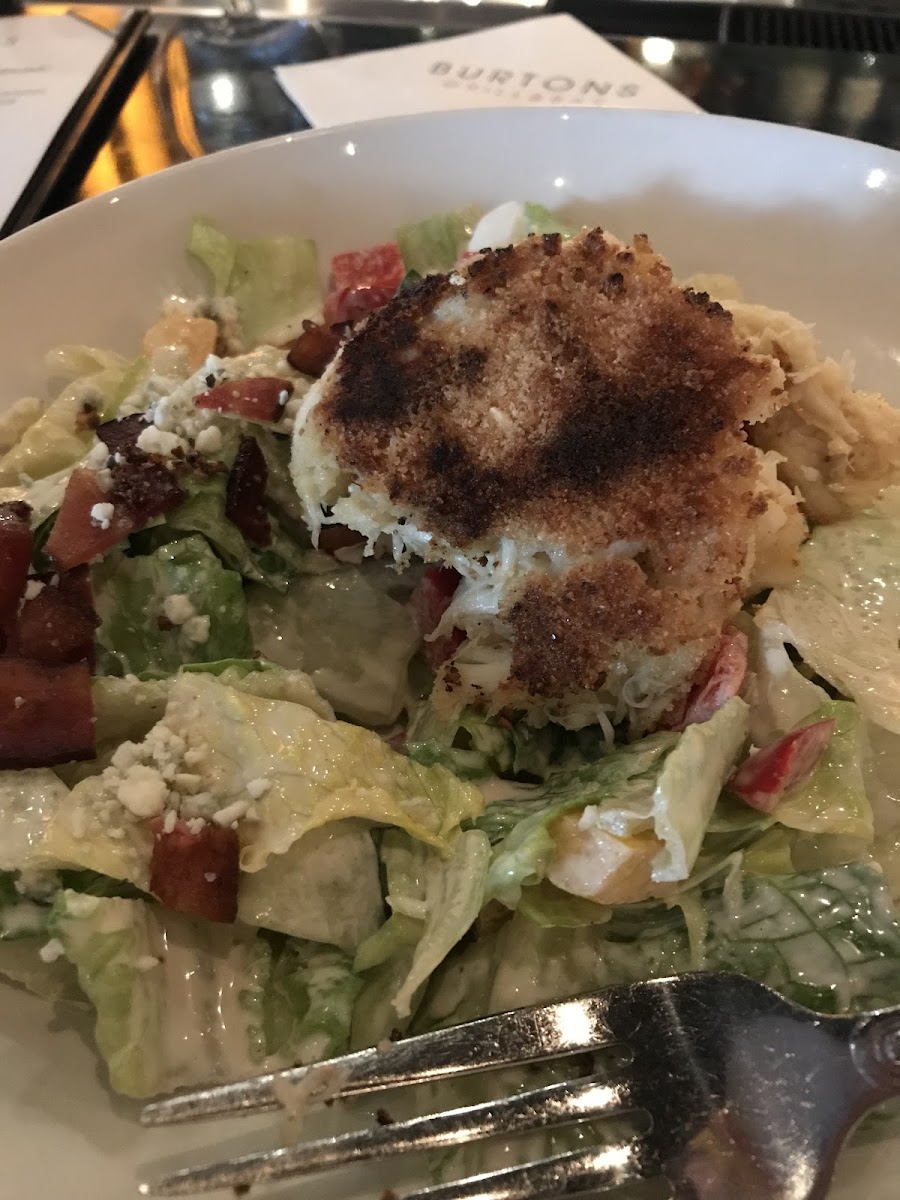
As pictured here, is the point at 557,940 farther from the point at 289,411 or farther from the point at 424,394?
the point at 289,411

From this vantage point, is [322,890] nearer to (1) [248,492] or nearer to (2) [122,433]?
(1) [248,492]

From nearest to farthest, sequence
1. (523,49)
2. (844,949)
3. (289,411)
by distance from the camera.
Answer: (844,949), (289,411), (523,49)

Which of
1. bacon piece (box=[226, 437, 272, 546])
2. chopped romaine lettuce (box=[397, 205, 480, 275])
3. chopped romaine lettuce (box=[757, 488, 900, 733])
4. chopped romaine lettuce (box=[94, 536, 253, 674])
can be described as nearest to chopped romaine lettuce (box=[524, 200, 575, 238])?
chopped romaine lettuce (box=[397, 205, 480, 275])

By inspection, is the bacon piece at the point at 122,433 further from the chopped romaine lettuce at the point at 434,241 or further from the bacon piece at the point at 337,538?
the chopped romaine lettuce at the point at 434,241

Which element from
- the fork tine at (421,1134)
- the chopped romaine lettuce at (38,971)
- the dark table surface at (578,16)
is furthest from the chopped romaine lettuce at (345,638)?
the dark table surface at (578,16)

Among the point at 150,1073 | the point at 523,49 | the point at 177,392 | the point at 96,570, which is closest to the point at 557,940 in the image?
the point at 150,1073

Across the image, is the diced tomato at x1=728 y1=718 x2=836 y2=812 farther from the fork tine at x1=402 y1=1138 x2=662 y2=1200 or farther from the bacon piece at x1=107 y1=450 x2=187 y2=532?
the bacon piece at x1=107 y1=450 x2=187 y2=532

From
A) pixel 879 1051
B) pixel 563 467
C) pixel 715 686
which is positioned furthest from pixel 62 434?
pixel 879 1051
